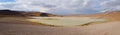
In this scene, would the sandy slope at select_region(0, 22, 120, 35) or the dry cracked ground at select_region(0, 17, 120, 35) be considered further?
the dry cracked ground at select_region(0, 17, 120, 35)

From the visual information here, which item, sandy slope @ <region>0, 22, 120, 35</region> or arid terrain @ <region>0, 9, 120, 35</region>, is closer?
sandy slope @ <region>0, 22, 120, 35</region>

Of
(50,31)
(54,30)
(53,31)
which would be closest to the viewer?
(50,31)

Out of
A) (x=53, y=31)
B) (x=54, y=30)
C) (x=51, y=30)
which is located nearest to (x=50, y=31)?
(x=53, y=31)

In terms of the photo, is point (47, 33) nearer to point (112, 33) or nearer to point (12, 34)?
point (12, 34)

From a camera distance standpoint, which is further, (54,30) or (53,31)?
(54,30)

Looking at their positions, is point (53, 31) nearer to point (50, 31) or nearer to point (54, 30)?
point (50, 31)

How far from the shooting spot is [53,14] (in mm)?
29062

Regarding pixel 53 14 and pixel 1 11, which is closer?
pixel 53 14

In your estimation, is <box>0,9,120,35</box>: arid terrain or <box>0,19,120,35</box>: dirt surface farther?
<box>0,9,120,35</box>: arid terrain

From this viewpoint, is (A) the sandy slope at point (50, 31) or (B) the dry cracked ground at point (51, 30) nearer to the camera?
(A) the sandy slope at point (50, 31)

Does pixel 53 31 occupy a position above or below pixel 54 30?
above

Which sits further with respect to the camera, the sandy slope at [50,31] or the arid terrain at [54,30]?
the arid terrain at [54,30]

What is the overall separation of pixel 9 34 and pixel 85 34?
350 centimetres

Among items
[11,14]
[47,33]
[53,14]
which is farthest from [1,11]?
[47,33]
